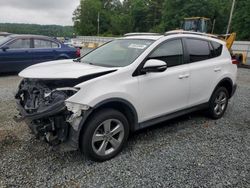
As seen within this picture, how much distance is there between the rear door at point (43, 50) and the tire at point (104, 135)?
22.3 feet

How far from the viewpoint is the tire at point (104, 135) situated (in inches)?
120

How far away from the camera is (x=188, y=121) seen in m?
4.91

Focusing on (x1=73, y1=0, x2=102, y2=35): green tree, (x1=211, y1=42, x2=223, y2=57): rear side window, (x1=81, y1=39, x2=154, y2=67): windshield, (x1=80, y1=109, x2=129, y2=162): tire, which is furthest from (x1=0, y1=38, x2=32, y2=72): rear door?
(x1=73, y1=0, x2=102, y2=35): green tree

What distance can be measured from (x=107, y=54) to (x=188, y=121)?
2.13 meters

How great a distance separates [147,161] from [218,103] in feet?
8.11

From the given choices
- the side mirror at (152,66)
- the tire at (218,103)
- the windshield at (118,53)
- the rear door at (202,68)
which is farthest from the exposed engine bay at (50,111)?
the tire at (218,103)

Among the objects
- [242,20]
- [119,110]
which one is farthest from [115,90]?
[242,20]

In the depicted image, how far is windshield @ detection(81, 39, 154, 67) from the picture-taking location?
366 cm

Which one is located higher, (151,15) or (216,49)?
(151,15)

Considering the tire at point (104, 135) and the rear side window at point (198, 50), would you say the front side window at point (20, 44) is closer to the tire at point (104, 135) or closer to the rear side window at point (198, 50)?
the rear side window at point (198, 50)

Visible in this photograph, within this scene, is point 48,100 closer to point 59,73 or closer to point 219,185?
point 59,73

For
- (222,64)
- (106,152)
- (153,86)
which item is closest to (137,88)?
(153,86)

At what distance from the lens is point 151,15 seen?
6881 cm

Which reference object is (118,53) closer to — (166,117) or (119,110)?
(119,110)
